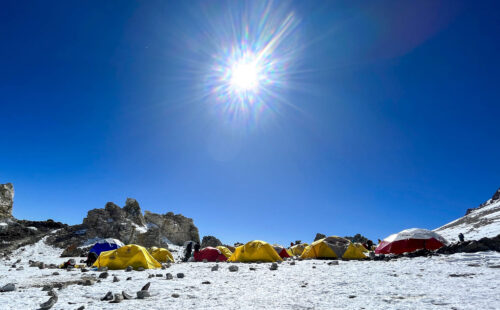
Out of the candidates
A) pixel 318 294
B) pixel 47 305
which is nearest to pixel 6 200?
pixel 47 305

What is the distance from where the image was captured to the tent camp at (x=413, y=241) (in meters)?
22.9

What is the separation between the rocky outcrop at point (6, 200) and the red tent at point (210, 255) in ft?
199

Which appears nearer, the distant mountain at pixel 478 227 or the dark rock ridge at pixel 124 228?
the distant mountain at pixel 478 227

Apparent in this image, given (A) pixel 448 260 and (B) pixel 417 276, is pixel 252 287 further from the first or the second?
(A) pixel 448 260

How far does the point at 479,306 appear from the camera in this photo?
21.8 feet

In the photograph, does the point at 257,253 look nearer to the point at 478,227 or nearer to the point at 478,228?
the point at 478,228

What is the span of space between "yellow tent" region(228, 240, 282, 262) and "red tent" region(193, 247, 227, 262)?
4465mm

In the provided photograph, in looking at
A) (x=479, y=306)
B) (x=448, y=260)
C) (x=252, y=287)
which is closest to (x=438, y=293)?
(x=479, y=306)

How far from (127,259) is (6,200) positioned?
69.5 metres

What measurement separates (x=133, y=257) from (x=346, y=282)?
48.1 feet

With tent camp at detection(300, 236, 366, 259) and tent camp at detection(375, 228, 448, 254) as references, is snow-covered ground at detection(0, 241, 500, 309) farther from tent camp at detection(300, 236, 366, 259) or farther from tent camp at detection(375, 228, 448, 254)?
tent camp at detection(300, 236, 366, 259)

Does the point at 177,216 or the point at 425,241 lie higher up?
the point at 177,216

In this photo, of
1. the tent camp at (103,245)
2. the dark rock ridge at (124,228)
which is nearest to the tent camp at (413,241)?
the tent camp at (103,245)

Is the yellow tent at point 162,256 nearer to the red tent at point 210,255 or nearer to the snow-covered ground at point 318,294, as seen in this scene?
the red tent at point 210,255
